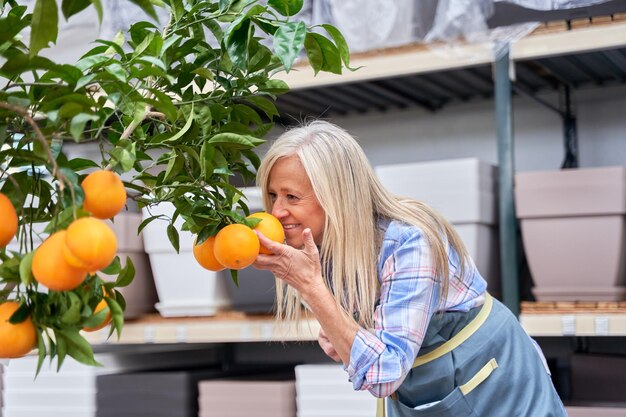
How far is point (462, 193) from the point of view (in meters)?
2.53

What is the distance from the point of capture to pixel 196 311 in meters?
2.81

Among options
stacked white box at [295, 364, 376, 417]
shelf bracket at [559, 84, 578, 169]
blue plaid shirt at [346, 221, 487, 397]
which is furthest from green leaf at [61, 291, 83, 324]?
shelf bracket at [559, 84, 578, 169]

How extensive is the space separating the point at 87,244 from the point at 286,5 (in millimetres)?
352

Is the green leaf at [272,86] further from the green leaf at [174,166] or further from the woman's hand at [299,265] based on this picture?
the woman's hand at [299,265]

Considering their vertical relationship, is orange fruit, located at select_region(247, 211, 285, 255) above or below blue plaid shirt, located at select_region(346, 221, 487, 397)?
above

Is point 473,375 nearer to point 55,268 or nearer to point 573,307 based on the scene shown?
point 55,268

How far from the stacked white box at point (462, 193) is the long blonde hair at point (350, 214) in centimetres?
114

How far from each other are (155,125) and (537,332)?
1.63 m

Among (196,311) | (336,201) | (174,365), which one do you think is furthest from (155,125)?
(174,365)

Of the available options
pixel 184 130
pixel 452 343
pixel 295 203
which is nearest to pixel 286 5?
pixel 184 130

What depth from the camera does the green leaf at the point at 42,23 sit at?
68 cm

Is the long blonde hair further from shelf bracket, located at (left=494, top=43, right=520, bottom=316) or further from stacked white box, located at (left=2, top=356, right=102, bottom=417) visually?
stacked white box, located at (left=2, top=356, right=102, bottom=417)

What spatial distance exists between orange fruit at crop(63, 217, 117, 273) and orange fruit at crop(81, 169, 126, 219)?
0.19 ft

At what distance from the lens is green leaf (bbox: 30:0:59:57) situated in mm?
679
